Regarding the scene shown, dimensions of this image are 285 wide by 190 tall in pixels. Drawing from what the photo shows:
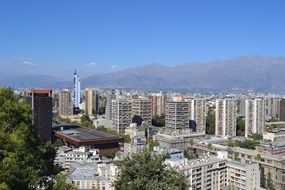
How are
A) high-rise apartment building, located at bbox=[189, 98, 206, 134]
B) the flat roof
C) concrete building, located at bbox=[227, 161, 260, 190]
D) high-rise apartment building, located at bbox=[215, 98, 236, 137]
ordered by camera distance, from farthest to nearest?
high-rise apartment building, located at bbox=[189, 98, 206, 134]
high-rise apartment building, located at bbox=[215, 98, 236, 137]
the flat roof
concrete building, located at bbox=[227, 161, 260, 190]

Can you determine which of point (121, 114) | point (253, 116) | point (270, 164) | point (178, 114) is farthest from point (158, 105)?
point (270, 164)

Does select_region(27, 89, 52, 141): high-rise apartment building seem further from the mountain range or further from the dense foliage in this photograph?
the mountain range

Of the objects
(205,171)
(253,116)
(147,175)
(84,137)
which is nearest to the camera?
(147,175)

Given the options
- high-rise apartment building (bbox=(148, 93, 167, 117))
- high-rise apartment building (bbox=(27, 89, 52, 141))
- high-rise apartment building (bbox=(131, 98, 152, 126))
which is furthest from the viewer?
high-rise apartment building (bbox=(148, 93, 167, 117))

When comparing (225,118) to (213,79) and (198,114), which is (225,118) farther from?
(213,79)

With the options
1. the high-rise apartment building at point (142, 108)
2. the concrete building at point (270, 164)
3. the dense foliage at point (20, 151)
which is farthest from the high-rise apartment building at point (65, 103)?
the dense foliage at point (20, 151)

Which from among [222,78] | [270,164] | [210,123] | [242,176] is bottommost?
[270,164]

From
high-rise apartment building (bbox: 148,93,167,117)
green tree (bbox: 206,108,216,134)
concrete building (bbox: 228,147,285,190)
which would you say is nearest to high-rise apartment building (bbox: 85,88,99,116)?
high-rise apartment building (bbox: 148,93,167,117)
